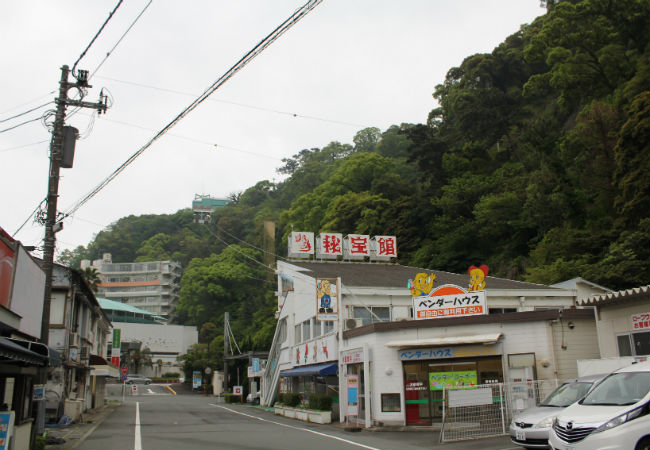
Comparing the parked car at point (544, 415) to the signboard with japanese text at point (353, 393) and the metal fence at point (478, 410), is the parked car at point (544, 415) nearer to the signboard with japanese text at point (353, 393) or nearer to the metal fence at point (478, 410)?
the metal fence at point (478, 410)

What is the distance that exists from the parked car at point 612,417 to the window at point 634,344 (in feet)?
22.9

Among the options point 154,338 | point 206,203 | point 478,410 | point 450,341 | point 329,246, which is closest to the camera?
point 478,410

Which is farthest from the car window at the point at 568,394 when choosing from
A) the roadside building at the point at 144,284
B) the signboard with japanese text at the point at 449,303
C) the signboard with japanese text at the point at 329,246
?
the roadside building at the point at 144,284

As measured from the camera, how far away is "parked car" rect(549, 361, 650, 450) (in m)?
8.01

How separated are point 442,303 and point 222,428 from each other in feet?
32.0

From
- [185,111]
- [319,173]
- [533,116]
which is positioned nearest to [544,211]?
[533,116]

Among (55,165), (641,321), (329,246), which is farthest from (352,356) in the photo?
(329,246)

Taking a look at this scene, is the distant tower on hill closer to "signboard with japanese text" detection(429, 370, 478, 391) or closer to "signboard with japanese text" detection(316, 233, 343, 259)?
"signboard with japanese text" detection(316, 233, 343, 259)

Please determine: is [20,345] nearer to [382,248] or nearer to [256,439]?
[256,439]

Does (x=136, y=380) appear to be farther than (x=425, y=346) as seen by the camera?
Yes

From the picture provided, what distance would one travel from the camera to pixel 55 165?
14.9m

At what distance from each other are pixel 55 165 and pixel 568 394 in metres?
14.5

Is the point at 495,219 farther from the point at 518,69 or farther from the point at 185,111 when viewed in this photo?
the point at 185,111

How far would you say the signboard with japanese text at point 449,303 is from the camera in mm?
19719
